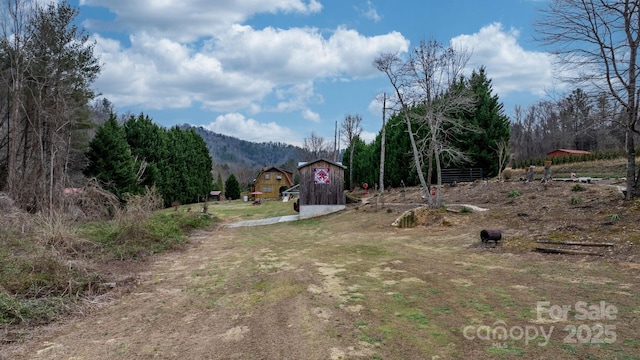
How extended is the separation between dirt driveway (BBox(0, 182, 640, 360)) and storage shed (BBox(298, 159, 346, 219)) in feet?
37.5

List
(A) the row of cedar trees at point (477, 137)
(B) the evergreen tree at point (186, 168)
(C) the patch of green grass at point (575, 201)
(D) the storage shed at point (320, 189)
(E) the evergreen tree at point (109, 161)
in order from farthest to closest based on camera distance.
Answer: (B) the evergreen tree at point (186, 168) < (A) the row of cedar trees at point (477, 137) < (E) the evergreen tree at point (109, 161) < (D) the storage shed at point (320, 189) < (C) the patch of green grass at point (575, 201)

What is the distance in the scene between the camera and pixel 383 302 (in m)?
6.25

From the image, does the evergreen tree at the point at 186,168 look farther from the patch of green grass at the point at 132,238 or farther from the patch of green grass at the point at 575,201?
the patch of green grass at the point at 575,201

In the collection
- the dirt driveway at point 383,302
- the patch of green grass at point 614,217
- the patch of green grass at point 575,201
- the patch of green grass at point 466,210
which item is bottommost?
the dirt driveway at point 383,302

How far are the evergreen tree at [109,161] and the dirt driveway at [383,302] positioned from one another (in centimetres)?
1554

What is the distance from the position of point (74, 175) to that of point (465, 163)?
28767 millimetres

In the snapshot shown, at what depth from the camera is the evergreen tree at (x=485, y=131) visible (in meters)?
27.5

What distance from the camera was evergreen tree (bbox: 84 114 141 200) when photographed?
24562mm

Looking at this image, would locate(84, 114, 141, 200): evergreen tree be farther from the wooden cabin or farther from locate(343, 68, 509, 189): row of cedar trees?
the wooden cabin

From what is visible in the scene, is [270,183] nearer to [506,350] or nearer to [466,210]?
[466,210]

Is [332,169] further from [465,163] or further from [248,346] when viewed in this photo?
[248,346]

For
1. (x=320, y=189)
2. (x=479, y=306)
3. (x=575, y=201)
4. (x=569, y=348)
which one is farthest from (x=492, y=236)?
(x=320, y=189)

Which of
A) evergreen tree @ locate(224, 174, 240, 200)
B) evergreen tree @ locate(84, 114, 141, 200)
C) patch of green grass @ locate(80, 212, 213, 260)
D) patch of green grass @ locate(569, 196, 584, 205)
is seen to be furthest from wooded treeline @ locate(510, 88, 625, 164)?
evergreen tree @ locate(224, 174, 240, 200)

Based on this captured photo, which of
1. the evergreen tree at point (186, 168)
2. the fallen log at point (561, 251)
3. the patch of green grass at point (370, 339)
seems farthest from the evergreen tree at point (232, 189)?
the patch of green grass at point (370, 339)
